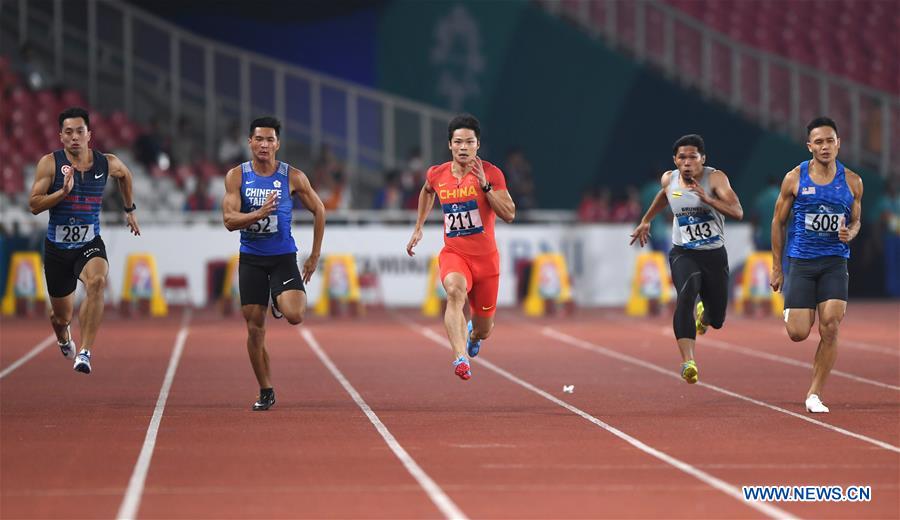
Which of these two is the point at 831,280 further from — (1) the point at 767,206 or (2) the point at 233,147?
(2) the point at 233,147

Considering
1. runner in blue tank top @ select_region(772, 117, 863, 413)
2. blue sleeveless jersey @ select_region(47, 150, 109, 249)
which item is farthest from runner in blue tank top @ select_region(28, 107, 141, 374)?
runner in blue tank top @ select_region(772, 117, 863, 413)

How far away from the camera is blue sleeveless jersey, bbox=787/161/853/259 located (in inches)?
433

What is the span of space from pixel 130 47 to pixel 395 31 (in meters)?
6.03

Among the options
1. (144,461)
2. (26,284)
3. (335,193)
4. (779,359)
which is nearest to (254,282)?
(144,461)

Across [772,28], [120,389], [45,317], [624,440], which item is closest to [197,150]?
[45,317]

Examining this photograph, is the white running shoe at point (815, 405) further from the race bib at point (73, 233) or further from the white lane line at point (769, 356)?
the race bib at point (73, 233)

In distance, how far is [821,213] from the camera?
1106 cm

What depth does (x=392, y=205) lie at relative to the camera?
26391 millimetres

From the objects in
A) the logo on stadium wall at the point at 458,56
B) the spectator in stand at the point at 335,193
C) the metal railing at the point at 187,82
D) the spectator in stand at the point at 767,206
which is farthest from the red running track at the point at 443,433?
the logo on stadium wall at the point at 458,56

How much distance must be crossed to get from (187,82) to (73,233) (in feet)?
58.3

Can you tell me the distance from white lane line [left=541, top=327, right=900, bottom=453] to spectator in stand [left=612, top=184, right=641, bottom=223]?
6.69 metres

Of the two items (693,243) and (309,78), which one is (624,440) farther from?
(309,78)

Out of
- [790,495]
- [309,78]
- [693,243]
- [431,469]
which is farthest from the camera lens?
[309,78]
